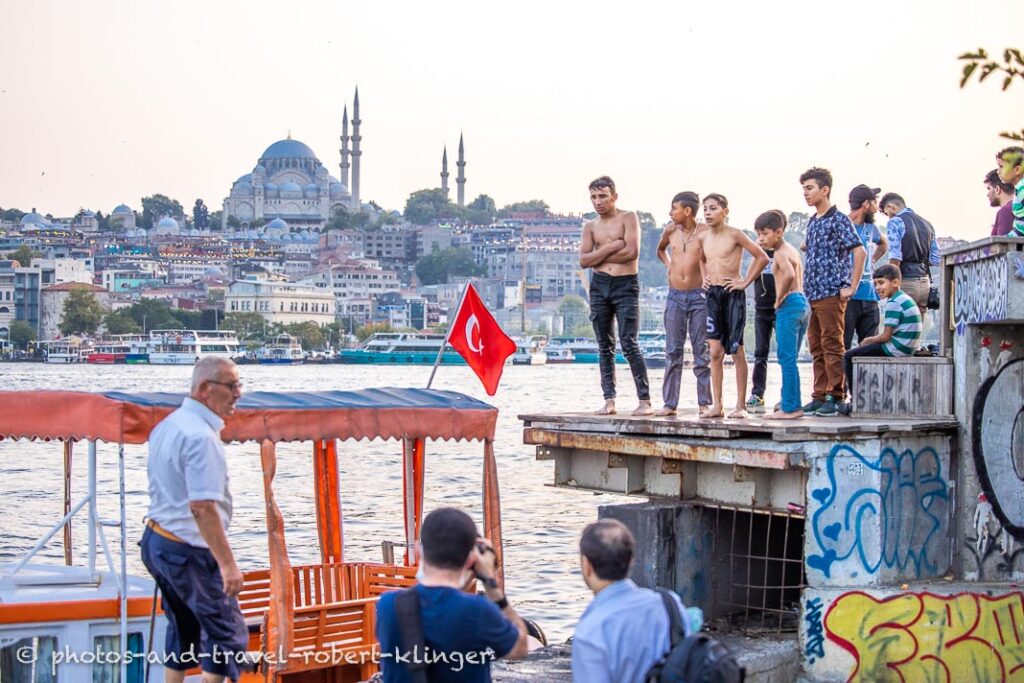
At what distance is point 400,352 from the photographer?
15400 centimetres

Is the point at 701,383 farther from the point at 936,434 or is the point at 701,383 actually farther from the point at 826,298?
the point at 936,434

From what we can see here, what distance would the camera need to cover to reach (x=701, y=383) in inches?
455

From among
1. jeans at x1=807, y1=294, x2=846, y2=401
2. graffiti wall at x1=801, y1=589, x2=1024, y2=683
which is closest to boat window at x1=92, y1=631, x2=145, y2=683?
graffiti wall at x1=801, y1=589, x2=1024, y2=683

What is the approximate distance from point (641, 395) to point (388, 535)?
54.9ft

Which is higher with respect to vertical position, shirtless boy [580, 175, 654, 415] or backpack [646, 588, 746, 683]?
shirtless boy [580, 175, 654, 415]

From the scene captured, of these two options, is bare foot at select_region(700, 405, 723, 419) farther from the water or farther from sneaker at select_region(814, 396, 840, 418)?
the water

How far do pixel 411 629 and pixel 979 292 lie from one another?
587 centimetres

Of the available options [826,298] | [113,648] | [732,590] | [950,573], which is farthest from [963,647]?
[113,648]

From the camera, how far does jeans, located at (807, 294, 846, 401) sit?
1104 cm

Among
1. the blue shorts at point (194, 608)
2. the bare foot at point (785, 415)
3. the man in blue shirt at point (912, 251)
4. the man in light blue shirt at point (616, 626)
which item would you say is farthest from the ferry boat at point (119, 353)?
the man in light blue shirt at point (616, 626)

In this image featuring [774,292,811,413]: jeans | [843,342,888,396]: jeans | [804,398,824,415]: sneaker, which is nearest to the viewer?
[774,292,811,413]: jeans

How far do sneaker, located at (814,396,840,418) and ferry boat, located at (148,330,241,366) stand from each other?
142 meters

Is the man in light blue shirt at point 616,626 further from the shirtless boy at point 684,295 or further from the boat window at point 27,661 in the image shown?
the shirtless boy at point 684,295

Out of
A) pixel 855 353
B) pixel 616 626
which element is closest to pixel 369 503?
pixel 855 353
